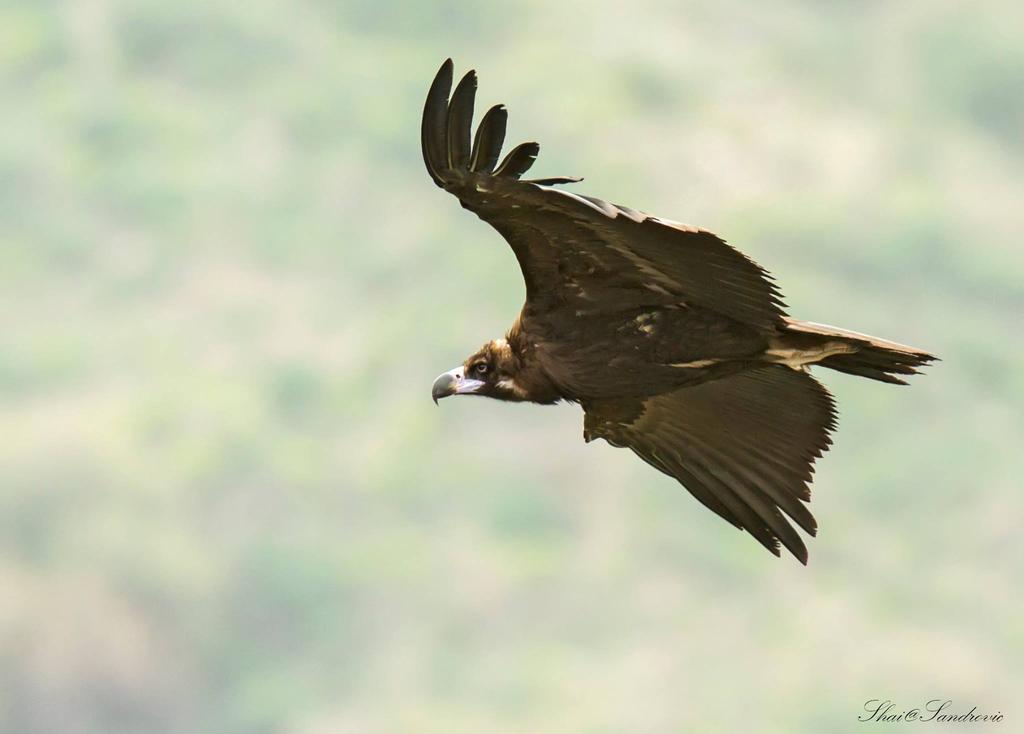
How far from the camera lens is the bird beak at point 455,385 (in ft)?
36.2

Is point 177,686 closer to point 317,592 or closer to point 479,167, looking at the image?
point 317,592

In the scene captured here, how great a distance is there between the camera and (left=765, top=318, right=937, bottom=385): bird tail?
32.4 feet

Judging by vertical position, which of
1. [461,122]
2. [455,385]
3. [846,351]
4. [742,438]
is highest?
[455,385]

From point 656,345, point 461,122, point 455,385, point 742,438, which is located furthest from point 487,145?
point 742,438

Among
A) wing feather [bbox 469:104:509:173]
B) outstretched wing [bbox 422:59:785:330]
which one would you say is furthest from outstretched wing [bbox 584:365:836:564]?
wing feather [bbox 469:104:509:173]

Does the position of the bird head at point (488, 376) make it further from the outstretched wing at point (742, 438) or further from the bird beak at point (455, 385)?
the outstretched wing at point (742, 438)

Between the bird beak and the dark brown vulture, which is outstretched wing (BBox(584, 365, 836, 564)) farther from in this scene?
the bird beak

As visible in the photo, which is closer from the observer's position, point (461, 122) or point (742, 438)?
point (461, 122)

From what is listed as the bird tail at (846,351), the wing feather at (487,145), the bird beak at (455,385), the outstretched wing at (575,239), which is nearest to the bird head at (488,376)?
the bird beak at (455,385)

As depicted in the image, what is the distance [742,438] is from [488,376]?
1376 millimetres

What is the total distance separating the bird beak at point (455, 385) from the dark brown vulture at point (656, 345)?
12mm

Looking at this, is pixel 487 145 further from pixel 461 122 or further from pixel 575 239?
pixel 575 239

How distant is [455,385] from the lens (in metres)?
11.1

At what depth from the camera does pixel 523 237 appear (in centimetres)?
977
